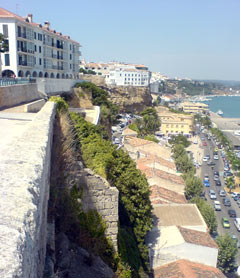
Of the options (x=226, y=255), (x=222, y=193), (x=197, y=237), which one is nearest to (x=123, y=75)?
(x=222, y=193)

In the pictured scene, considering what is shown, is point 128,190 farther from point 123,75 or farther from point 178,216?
point 123,75

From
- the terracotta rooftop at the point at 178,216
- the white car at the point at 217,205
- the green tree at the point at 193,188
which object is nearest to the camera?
the terracotta rooftop at the point at 178,216

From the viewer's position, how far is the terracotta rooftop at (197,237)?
1581 cm

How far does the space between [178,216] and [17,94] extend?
1191 cm

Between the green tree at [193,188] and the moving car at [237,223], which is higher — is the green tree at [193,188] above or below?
above

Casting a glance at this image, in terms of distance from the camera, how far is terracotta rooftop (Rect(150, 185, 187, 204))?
68.0ft

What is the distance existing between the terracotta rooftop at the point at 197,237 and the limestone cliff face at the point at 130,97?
155 ft

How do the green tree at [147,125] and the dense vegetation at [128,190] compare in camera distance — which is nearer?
the dense vegetation at [128,190]

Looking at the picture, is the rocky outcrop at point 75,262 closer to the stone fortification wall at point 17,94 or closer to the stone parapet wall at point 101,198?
the stone parapet wall at point 101,198

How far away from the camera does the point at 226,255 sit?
20250 millimetres

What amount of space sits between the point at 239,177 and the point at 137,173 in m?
32.4

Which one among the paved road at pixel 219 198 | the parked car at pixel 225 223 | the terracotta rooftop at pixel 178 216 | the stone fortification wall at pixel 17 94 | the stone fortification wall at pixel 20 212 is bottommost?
the paved road at pixel 219 198

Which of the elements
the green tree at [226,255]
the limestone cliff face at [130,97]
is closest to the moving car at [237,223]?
the green tree at [226,255]

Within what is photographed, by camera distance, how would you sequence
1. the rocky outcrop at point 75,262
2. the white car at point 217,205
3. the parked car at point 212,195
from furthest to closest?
the parked car at point 212,195 → the white car at point 217,205 → the rocky outcrop at point 75,262
